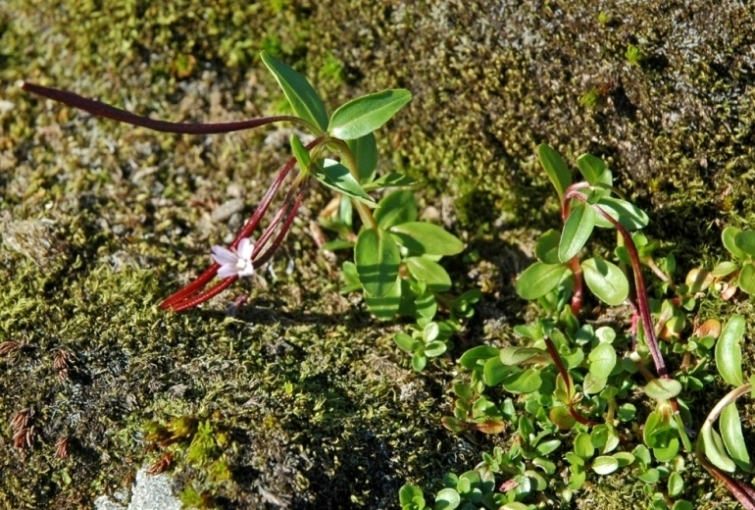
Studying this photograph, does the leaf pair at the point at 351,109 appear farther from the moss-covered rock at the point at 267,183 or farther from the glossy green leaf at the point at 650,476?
the glossy green leaf at the point at 650,476

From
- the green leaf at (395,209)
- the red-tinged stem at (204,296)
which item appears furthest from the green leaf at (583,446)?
the red-tinged stem at (204,296)

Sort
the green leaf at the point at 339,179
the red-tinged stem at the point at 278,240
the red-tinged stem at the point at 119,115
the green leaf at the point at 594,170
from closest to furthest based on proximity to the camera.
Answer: the red-tinged stem at the point at 119,115 → the green leaf at the point at 339,179 → the red-tinged stem at the point at 278,240 → the green leaf at the point at 594,170

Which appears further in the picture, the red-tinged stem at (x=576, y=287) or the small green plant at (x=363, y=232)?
the red-tinged stem at (x=576, y=287)

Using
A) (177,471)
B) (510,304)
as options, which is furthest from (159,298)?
(510,304)

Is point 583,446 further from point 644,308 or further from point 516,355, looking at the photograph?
point 644,308

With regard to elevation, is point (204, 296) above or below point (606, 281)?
above

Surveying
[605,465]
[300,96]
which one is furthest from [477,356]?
[300,96]

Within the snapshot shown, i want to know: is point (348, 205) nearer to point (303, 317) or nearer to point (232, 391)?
point (303, 317)
